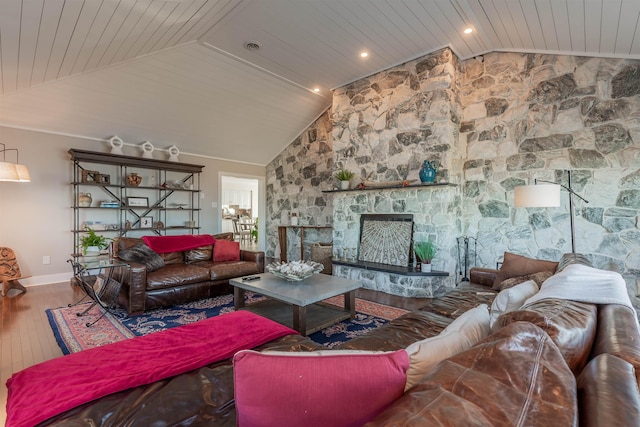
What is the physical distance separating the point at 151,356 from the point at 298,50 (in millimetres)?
4144

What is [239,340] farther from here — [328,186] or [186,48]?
[328,186]

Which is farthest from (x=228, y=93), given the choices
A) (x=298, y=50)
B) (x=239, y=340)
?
(x=239, y=340)

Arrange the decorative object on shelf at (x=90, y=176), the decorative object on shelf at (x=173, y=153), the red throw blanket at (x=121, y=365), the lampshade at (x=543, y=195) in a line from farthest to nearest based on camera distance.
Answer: the decorative object on shelf at (x=173, y=153) < the decorative object on shelf at (x=90, y=176) < the lampshade at (x=543, y=195) < the red throw blanket at (x=121, y=365)

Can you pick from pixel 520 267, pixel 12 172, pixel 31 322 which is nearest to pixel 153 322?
pixel 31 322

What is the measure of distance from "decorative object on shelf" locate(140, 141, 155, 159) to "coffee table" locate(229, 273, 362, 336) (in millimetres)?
3877

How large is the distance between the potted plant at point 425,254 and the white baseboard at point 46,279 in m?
5.67

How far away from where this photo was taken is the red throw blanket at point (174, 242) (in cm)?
417

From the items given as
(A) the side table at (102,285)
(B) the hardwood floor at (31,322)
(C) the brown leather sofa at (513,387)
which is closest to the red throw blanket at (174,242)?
(A) the side table at (102,285)

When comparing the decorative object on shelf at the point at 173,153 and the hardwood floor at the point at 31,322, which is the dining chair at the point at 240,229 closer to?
the decorative object on shelf at the point at 173,153

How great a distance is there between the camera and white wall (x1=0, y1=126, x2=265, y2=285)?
14.9ft

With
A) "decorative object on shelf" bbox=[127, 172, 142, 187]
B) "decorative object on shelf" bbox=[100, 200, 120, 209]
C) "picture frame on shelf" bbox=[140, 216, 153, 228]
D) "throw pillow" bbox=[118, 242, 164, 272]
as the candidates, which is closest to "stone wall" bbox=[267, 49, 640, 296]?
"throw pillow" bbox=[118, 242, 164, 272]

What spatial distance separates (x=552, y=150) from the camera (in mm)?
3848

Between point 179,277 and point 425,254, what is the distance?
127 inches

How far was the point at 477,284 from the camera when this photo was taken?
3146 mm
